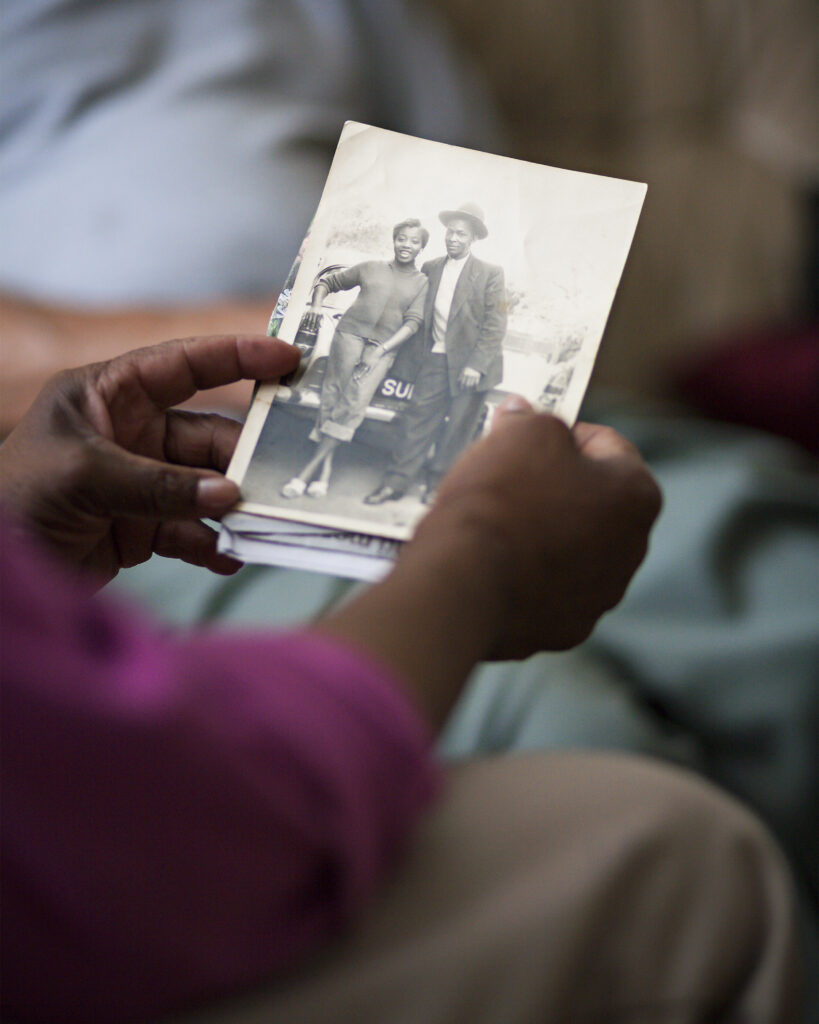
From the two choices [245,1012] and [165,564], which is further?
[165,564]

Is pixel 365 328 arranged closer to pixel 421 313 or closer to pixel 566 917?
pixel 421 313

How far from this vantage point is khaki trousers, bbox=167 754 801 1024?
371mm

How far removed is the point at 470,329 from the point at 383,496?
12cm

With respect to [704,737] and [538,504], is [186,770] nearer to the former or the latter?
[538,504]

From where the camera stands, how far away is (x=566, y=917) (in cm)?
39

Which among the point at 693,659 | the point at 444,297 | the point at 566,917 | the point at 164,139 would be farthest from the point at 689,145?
the point at 566,917

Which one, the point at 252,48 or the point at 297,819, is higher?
the point at 252,48

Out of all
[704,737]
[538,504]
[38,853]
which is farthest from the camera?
[704,737]

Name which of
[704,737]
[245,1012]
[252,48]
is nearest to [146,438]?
[245,1012]

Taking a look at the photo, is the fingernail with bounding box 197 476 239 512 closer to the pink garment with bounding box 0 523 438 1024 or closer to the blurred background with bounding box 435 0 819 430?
the pink garment with bounding box 0 523 438 1024

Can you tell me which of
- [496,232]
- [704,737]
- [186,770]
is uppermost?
[496,232]

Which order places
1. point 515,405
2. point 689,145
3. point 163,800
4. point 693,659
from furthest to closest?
1. point 689,145
2. point 693,659
3. point 515,405
4. point 163,800

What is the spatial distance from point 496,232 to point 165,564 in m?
0.42

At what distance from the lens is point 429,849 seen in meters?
0.40
